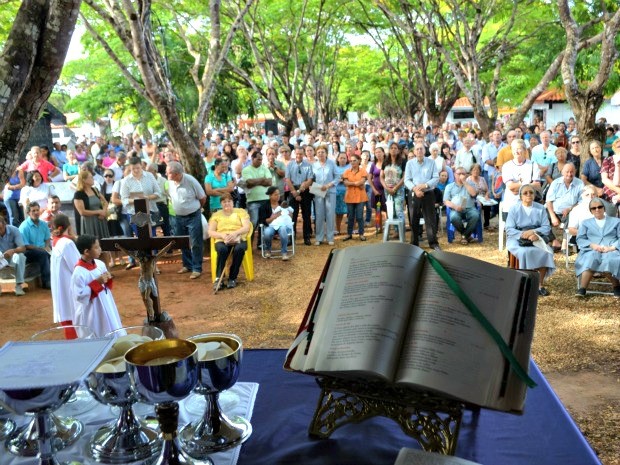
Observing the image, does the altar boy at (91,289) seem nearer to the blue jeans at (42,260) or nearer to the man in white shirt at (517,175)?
the blue jeans at (42,260)

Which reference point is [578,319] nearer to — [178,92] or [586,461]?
[586,461]

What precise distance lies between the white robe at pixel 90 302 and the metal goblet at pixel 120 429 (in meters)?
2.77

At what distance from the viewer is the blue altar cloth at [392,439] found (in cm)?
165

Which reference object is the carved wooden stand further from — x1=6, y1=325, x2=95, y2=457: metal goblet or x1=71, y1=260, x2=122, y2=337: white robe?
x1=71, y1=260, x2=122, y2=337: white robe

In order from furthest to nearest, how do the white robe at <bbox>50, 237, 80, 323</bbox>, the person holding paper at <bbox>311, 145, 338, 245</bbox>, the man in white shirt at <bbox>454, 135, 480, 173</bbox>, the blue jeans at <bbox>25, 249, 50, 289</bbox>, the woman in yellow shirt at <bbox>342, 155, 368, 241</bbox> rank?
the man in white shirt at <bbox>454, 135, 480, 173</bbox> < the woman in yellow shirt at <bbox>342, 155, 368, 241</bbox> < the person holding paper at <bbox>311, 145, 338, 245</bbox> < the blue jeans at <bbox>25, 249, 50, 289</bbox> < the white robe at <bbox>50, 237, 80, 323</bbox>

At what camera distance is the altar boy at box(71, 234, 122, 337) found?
4363 millimetres

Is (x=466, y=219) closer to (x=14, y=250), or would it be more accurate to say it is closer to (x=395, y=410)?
(x=14, y=250)

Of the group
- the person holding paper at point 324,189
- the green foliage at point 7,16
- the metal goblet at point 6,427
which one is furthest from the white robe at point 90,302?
the green foliage at point 7,16

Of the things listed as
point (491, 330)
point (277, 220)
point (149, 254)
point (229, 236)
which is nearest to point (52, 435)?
point (149, 254)

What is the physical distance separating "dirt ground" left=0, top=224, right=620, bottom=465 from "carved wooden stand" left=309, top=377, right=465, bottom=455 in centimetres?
252

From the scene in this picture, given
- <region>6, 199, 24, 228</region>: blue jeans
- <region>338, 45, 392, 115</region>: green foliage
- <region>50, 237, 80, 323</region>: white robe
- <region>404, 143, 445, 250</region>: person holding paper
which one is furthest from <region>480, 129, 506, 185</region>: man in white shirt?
<region>338, 45, 392, 115</region>: green foliage

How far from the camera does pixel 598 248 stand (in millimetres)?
6820

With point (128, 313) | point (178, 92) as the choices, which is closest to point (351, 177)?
point (128, 313)

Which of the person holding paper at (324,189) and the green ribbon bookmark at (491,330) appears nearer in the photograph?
the green ribbon bookmark at (491,330)
